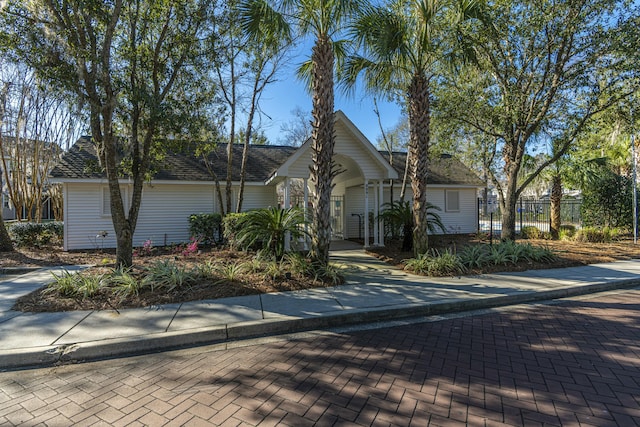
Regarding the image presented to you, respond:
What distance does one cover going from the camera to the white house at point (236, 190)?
11.7m

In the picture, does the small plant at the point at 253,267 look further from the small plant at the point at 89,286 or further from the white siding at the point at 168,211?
the white siding at the point at 168,211

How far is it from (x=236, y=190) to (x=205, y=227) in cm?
254

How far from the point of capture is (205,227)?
12867 mm

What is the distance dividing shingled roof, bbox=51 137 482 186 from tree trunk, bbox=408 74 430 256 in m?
6.01

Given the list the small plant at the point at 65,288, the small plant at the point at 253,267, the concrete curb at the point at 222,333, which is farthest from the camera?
the small plant at the point at 253,267

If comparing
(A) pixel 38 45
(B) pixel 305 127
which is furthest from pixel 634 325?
(B) pixel 305 127

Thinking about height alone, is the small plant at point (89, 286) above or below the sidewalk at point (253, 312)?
above

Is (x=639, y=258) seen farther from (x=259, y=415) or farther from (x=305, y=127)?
(x=305, y=127)

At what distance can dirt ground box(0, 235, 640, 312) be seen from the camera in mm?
5953

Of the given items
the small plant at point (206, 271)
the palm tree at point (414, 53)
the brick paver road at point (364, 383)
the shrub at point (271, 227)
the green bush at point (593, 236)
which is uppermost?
the palm tree at point (414, 53)

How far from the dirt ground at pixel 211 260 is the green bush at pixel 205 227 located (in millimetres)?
1543

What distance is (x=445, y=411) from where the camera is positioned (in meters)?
2.89

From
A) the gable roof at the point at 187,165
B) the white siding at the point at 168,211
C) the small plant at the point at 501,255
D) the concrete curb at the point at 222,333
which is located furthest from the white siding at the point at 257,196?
the concrete curb at the point at 222,333

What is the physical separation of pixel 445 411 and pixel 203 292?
16.2 feet
